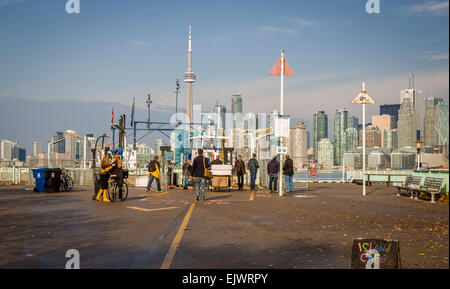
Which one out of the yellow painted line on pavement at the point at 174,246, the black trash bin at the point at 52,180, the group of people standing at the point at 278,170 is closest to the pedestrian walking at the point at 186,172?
the group of people standing at the point at 278,170

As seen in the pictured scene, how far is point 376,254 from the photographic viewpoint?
5.32 meters

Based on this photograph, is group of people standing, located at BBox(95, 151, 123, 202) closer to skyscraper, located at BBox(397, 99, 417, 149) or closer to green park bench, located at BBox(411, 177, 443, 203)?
green park bench, located at BBox(411, 177, 443, 203)

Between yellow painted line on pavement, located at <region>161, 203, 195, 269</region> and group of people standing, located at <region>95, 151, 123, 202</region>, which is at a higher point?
group of people standing, located at <region>95, 151, 123, 202</region>

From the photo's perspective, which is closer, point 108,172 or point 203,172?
point 108,172

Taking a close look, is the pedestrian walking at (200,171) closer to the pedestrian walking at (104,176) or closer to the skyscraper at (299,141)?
the pedestrian walking at (104,176)

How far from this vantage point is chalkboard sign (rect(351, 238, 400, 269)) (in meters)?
5.24

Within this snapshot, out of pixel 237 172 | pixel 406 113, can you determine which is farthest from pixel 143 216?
pixel 406 113

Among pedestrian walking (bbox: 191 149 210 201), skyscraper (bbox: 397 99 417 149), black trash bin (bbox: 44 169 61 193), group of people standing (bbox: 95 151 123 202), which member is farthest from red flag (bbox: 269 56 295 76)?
skyscraper (bbox: 397 99 417 149)

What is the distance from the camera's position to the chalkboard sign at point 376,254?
524cm

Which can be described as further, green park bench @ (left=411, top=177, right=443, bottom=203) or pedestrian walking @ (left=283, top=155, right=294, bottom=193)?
pedestrian walking @ (left=283, top=155, right=294, bottom=193)

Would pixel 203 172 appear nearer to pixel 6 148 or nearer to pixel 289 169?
pixel 289 169

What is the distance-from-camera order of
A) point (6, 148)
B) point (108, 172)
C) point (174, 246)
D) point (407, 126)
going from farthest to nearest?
point (6, 148) → point (407, 126) → point (108, 172) → point (174, 246)

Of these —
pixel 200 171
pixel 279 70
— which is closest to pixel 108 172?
pixel 200 171
